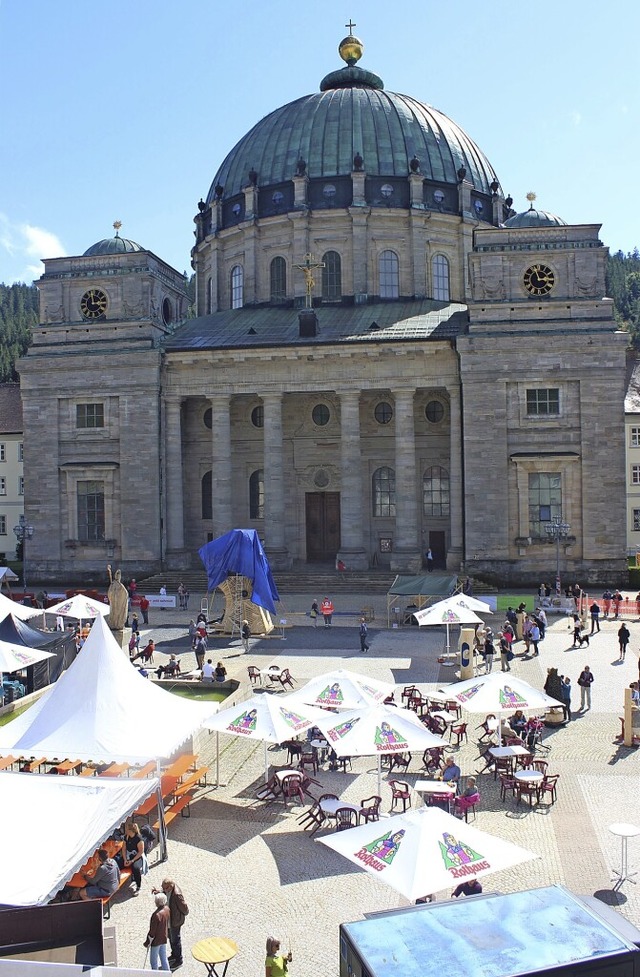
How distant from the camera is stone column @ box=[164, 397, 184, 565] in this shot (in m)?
52.4

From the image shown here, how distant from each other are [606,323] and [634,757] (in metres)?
31.5

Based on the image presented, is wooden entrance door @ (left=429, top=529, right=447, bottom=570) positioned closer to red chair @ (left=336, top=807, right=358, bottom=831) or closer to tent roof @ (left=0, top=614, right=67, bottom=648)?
tent roof @ (left=0, top=614, right=67, bottom=648)

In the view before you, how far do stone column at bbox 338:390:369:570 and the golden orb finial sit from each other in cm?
3270

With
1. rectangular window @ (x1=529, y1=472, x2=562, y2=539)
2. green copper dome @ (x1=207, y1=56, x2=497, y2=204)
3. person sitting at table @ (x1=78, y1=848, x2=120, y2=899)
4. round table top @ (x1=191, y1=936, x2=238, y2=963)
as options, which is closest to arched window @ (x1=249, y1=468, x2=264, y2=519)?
rectangular window @ (x1=529, y1=472, x2=562, y2=539)

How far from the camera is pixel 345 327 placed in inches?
2088

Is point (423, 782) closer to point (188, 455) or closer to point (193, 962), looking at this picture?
point (193, 962)

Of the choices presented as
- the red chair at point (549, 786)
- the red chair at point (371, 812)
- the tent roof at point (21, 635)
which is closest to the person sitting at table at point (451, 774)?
the red chair at point (549, 786)

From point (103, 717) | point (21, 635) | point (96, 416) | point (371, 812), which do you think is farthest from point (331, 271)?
point (371, 812)

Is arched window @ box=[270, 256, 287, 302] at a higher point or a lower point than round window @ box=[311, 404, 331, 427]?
higher

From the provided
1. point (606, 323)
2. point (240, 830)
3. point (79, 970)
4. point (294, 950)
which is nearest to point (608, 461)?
point (606, 323)

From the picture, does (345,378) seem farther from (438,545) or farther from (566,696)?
(566,696)

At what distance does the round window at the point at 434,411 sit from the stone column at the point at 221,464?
40.0ft

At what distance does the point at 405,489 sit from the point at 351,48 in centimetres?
3828

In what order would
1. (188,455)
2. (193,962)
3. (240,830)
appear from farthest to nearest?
(188,455)
(240,830)
(193,962)
